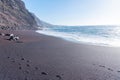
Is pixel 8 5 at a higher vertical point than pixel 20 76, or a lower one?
higher

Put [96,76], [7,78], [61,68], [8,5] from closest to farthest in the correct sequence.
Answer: [7,78] < [96,76] < [61,68] < [8,5]

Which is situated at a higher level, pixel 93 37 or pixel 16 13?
pixel 16 13

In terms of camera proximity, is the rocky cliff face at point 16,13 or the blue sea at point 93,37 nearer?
the blue sea at point 93,37

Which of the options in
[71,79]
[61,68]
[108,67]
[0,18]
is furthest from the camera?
[0,18]

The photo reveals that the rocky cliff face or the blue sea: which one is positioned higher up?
the rocky cliff face

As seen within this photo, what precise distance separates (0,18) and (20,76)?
70.4 metres

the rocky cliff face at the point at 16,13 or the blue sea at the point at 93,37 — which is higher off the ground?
the rocky cliff face at the point at 16,13

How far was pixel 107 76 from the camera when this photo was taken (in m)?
11.4

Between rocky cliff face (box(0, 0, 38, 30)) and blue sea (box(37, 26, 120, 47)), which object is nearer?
blue sea (box(37, 26, 120, 47))

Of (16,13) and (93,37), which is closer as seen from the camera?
(93,37)

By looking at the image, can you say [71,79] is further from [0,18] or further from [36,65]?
[0,18]

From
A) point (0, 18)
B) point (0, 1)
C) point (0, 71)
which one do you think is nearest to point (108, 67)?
point (0, 71)

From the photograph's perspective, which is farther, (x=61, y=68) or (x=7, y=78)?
(x=61, y=68)

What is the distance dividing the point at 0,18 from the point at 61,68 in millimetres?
68976
